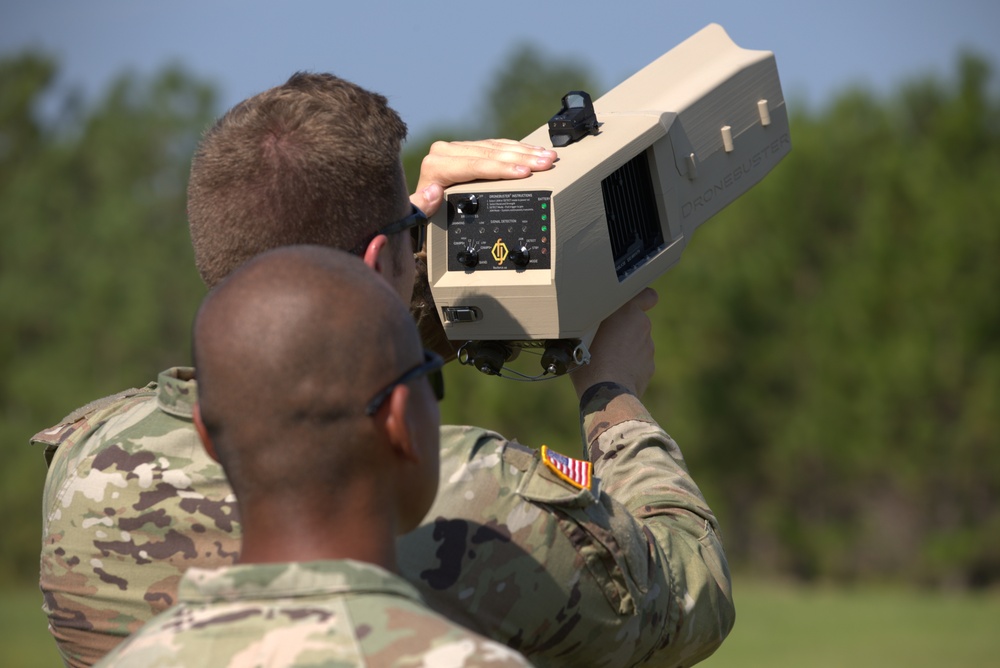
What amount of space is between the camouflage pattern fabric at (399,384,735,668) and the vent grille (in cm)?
86

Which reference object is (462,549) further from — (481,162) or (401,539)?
(481,162)

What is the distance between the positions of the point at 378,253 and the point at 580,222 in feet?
2.16

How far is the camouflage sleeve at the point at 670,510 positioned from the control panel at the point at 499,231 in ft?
1.25

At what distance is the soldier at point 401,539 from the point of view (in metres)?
2.43

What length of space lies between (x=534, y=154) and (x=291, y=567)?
151 cm

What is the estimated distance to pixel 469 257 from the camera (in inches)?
122

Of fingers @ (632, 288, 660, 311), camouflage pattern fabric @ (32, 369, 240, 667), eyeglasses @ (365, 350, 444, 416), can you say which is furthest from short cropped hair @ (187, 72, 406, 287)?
fingers @ (632, 288, 660, 311)

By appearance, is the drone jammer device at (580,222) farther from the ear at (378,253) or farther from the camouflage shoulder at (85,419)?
the camouflage shoulder at (85,419)

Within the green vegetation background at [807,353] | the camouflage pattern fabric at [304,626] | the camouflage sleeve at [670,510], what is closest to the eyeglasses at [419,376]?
the camouflage pattern fabric at [304,626]

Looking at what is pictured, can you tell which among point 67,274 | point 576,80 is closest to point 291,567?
point 67,274

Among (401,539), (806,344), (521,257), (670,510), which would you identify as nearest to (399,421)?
(401,539)

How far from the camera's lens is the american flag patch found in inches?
97.2

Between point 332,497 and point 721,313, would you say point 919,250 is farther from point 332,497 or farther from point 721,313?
point 332,497

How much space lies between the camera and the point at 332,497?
190 cm
